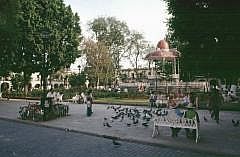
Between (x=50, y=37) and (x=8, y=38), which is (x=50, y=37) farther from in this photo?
(x=8, y=38)

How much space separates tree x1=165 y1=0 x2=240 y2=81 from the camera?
14.1 m

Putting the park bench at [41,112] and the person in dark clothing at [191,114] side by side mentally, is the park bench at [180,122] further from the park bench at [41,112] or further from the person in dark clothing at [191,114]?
the park bench at [41,112]

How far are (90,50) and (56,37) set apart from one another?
1629 centimetres

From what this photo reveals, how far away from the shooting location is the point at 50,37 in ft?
145

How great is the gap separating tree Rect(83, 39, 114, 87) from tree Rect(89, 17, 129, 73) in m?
6.44

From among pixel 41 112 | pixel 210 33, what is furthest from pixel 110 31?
pixel 210 33

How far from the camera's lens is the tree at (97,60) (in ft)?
206

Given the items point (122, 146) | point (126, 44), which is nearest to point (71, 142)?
point (122, 146)

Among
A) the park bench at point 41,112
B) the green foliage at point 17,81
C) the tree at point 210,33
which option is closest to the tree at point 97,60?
the green foliage at point 17,81

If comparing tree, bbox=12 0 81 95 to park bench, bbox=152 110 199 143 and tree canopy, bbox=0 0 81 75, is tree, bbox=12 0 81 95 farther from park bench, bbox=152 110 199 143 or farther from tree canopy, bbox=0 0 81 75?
park bench, bbox=152 110 199 143

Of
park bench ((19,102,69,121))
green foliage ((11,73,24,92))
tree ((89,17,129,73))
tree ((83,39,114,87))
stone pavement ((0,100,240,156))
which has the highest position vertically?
tree ((89,17,129,73))

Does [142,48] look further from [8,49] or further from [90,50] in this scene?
[8,49]

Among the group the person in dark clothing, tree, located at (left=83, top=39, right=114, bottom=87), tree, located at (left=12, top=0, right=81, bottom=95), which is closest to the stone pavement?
Answer: the person in dark clothing

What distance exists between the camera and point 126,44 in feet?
243
